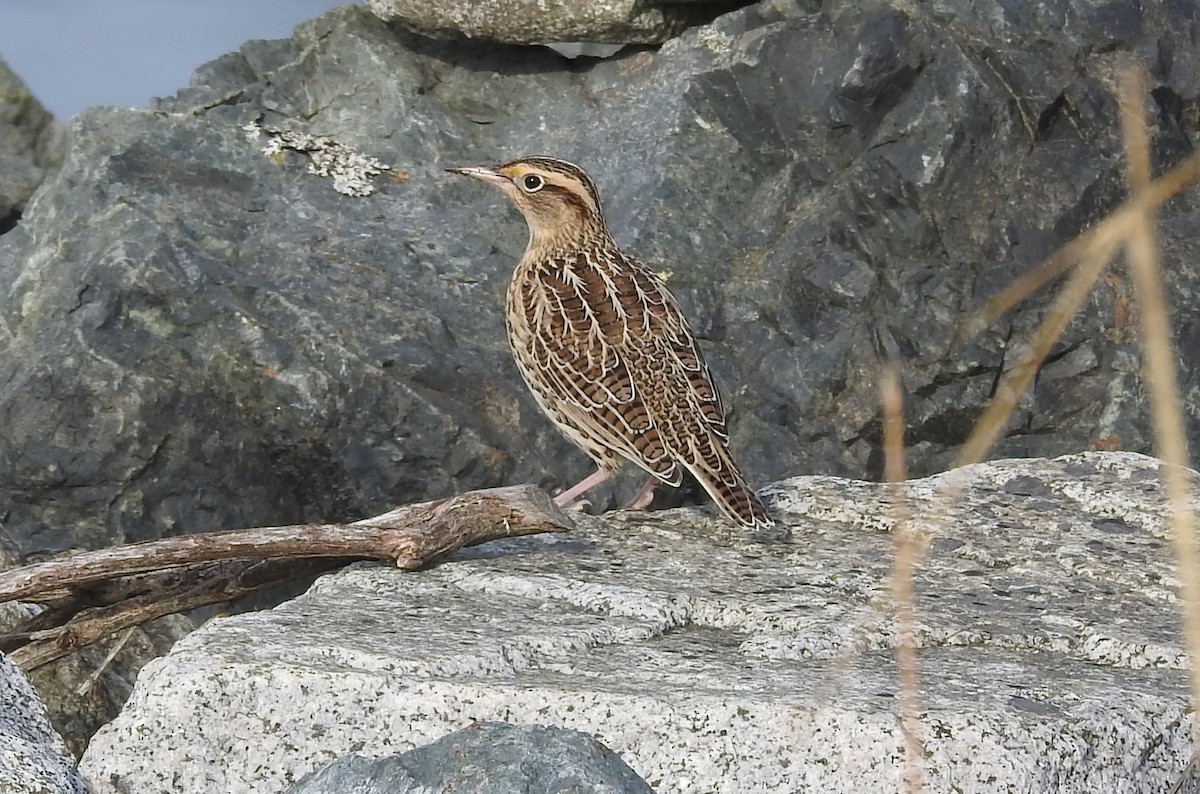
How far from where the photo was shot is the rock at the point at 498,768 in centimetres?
268

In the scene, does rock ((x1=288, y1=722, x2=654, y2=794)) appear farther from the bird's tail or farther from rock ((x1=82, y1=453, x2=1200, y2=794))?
the bird's tail

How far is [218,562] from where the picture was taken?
198 inches

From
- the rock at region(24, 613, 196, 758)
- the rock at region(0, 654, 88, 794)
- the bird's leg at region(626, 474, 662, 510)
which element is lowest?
the rock at region(24, 613, 196, 758)

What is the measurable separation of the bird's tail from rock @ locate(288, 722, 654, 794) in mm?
2438

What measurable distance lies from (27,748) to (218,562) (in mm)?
1789

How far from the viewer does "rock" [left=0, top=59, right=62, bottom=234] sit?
29.7 ft

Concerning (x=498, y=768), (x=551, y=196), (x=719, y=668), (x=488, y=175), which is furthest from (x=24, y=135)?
(x=498, y=768)

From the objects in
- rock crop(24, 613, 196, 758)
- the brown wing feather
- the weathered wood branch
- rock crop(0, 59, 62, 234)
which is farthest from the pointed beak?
rock crop(0, 59, 62, 234)

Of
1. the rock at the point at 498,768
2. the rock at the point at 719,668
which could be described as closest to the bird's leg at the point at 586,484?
the rock at the point at 719,668

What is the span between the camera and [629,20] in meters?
7.67

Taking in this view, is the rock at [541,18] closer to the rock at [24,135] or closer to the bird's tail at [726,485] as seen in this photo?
the rock at [24,135]

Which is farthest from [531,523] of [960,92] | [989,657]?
[960,92]

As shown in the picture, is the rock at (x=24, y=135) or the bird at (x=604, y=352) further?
the rock at (x=24, y=135)

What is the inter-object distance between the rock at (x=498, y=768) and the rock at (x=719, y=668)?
648 millimetres
